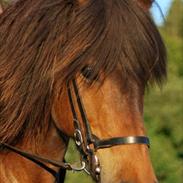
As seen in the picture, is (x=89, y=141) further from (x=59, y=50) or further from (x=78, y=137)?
(x=59, y=50)

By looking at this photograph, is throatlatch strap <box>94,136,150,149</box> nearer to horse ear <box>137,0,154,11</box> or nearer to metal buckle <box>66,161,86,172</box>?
metal buckle <box>66,161,86,172</box>

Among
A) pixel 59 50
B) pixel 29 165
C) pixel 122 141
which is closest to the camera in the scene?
pixel 122 141

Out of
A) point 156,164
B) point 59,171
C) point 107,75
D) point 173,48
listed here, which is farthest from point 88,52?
point 173,48

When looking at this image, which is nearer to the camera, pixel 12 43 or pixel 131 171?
pixel 131 171

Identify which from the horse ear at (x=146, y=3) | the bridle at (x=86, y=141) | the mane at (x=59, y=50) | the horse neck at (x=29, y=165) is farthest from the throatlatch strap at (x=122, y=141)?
the horse ear at (x=146, y=3)

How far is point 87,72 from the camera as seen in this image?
3717 millimetres

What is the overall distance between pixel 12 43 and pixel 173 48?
19161 mm

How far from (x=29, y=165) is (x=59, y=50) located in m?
0.68

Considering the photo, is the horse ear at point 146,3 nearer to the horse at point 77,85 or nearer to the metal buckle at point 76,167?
the horse at point 77,85

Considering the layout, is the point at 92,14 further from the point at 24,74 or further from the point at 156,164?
the point at 156,164

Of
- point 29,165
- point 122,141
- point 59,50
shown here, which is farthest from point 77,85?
point 29,165

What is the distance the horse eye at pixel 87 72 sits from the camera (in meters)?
3.69

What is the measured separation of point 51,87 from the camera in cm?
380

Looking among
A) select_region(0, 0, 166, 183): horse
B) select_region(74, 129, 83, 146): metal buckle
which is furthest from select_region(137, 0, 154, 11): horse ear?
select_region(74, 129, 83, 146): metal buckle
